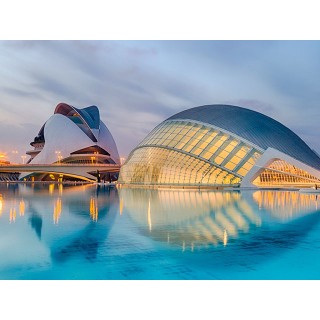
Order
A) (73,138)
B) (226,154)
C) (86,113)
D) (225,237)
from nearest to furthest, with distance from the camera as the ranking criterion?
(225,237)
(226,154)
(73,138)
(86,113)

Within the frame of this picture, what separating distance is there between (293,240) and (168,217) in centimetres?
527

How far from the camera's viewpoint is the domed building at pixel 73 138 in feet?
271

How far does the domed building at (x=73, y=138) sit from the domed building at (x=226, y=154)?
4420 cm

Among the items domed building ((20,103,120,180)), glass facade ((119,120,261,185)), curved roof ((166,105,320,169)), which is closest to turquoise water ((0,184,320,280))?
glass facade ((119,120,261,185))

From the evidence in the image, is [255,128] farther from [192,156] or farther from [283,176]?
[192,156]

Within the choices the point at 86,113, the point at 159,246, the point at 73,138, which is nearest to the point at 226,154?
the point at 159,246

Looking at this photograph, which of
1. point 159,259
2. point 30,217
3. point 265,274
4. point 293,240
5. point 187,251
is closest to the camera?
point 265,274

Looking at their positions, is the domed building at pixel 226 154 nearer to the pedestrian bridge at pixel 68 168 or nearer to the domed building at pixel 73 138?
the pedestrian bridge at pixel 68 168

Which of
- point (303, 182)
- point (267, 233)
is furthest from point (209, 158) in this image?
point (267, 233)

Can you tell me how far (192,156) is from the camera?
36.0m

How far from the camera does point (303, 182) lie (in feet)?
120

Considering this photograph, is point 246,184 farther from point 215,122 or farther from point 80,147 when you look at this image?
point 80,147

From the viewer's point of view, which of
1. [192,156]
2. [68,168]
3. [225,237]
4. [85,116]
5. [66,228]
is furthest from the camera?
[85,116]

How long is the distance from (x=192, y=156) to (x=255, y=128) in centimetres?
707
